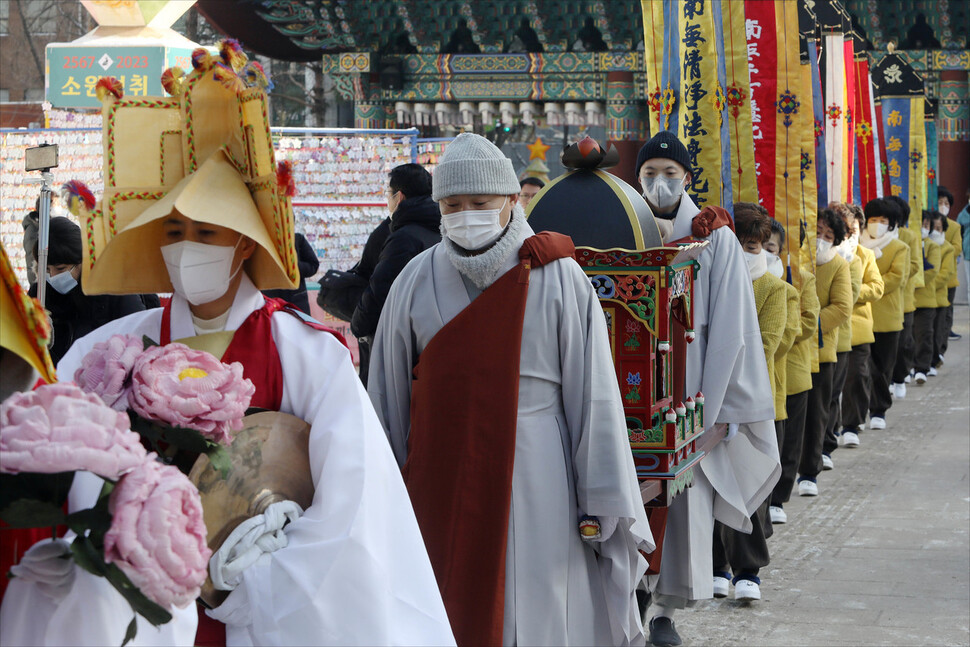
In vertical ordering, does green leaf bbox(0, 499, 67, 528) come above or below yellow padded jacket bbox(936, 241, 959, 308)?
above

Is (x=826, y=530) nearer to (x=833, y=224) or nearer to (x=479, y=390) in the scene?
(x=833, y=224)

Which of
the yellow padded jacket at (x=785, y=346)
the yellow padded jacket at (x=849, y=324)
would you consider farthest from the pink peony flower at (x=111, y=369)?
the yellow padded jacket at (x=849, y=324)

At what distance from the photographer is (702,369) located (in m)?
5.32

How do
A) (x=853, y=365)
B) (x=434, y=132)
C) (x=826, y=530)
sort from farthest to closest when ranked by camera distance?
1. (x=434, y=132)
2. (x=853, y=365)
3. (x=826, y=530)

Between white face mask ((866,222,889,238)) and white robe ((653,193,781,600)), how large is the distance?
6.07m

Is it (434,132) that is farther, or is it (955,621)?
(434,132)

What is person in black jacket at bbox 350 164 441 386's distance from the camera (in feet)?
21.4

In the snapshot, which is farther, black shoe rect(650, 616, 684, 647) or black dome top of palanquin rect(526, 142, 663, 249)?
black shoe rect(650, 616, 684, 647)

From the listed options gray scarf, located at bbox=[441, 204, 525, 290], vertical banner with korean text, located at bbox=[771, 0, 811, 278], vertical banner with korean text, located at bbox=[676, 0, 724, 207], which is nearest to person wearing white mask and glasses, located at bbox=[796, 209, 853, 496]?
vertical banner with korean text, located at bbox=[771, 0, 811, 278]

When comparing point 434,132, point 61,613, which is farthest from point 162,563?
point 434,132

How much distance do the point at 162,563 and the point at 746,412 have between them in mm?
3732

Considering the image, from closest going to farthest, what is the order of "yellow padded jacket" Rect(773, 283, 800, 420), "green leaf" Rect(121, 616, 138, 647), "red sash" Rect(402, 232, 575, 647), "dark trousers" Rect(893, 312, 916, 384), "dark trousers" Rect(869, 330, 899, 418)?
"green leaf" Rect(121, 616, 138, 647), "red sash" Rect(402, 232, 575, 647), "yellow padded jacket" Rect(773, 283, 800, 420), "dark trousers" Rect(869, 330, 899, 418), "dark trousers" Rect(893, 312, 916, 384)

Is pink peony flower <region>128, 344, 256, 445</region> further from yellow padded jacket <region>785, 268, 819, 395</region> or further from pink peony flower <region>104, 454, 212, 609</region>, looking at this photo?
yellow padded jacket <region>785, 268, 819, 395</region>

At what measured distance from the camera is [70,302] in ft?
18.0
